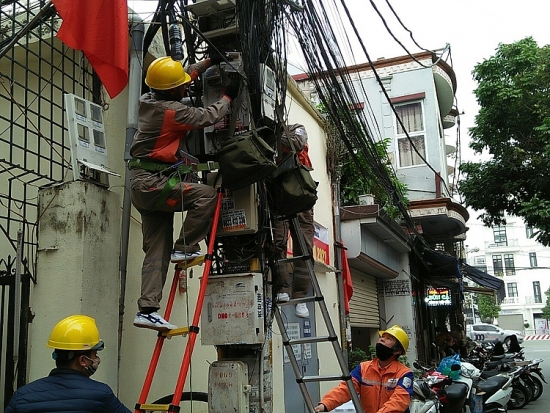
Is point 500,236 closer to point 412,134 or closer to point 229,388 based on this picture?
point 412,134

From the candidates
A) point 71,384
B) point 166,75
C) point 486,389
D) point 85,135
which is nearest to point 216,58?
point 166,75

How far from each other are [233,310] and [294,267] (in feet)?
4.41

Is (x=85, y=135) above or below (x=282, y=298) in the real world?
above

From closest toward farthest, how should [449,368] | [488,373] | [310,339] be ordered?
[310,339] < [449,368] < [488,373]

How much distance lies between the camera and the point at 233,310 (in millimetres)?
3791

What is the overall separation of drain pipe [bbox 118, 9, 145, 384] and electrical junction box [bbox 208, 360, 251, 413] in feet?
4.22

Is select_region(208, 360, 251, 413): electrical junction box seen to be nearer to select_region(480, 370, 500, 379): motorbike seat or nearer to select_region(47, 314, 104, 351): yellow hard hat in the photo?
select_region(47, 314, 104, 351): yellow hard hat

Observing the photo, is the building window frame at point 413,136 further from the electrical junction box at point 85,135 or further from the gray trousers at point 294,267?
the electrical junction box at point 85,135

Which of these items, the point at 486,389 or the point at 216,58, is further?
the point at 486,389

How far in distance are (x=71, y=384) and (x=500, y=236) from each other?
61.3m

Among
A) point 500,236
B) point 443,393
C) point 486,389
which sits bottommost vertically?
point 486,389

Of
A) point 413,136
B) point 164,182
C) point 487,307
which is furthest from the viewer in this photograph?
point 487,307

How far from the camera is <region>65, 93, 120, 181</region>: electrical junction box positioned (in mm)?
4691

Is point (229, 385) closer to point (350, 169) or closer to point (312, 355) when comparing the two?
point (312, 355)
